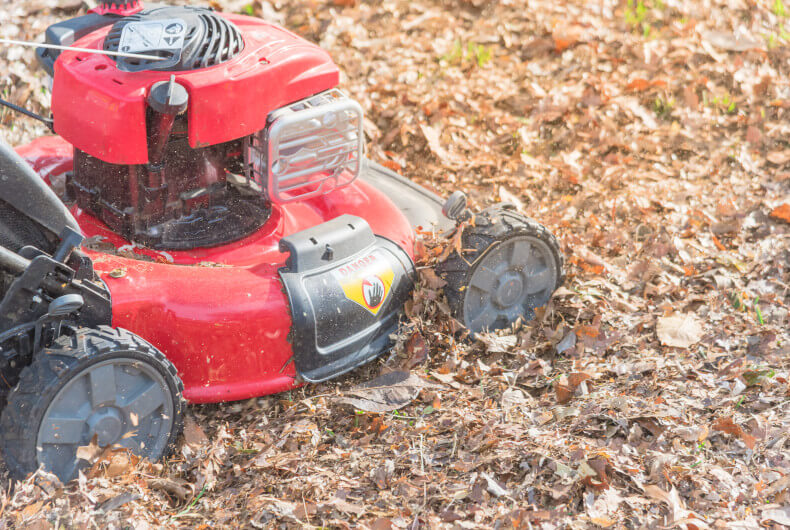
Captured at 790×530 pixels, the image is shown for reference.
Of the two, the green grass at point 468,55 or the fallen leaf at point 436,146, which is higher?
the green grass at point 468,55

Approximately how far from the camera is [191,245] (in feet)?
9.86

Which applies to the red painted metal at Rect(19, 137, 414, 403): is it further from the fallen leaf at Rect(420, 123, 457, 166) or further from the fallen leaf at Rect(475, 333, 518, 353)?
the fallen leaf at Rect(420, 123, 457, 166)

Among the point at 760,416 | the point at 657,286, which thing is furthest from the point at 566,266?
the point at 760,416

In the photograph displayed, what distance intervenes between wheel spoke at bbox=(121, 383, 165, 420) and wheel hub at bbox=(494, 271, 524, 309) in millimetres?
1272

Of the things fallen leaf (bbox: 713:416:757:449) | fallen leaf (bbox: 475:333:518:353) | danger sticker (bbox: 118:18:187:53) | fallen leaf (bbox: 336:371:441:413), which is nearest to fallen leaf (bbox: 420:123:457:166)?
fallen leaf (bbox: 475:333:518:353)

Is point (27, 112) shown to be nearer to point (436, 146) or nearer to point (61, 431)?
point (61, 431)

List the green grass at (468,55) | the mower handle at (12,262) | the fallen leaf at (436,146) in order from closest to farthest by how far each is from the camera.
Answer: the mower handle at (12,262)
the fallen leaf at (436,146)
the green grass at (468,55)

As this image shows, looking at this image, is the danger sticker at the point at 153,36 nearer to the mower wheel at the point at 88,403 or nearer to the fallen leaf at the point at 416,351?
the mower wheel at the point at 88,403

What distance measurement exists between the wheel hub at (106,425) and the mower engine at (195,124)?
71 centimetres

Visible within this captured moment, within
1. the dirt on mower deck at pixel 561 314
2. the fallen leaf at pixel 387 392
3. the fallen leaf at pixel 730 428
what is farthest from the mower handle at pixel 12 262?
the fallen leaf at pixel 730 428

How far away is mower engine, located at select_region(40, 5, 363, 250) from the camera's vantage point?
2707 millimetres

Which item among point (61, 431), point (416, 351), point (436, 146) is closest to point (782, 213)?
point (436, 146)

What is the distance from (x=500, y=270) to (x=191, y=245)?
42.8 inches

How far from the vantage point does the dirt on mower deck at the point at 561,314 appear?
94.7 inches
